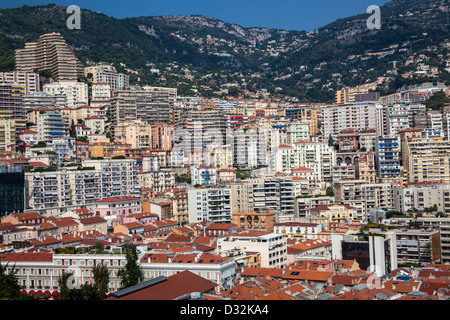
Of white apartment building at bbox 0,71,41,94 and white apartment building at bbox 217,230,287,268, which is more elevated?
white apartment building at bbox 0,71,41,94

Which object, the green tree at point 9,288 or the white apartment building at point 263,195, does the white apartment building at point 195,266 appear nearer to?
the green tree at point 9,288

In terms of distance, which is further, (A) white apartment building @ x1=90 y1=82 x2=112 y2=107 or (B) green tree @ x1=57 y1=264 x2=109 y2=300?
(A) white apartment building @ x1=90 y1=82 x2=112 y2=107

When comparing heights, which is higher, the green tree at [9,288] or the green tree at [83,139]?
the green tree at [83,139]

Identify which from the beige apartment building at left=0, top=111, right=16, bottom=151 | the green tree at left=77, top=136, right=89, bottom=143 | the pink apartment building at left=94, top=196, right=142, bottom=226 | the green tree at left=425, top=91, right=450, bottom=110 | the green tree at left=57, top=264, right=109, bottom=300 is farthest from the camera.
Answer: the green tree at left=425, top=91, right=450, bottom=110

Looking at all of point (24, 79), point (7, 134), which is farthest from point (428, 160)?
point (24, 79)

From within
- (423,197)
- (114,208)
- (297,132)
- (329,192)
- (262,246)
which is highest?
(297,132)

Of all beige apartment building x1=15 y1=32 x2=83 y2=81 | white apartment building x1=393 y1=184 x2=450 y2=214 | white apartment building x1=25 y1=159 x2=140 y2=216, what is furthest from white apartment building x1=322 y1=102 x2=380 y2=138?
beige apartment building x1=15 y1=32 x2=83 y2=81

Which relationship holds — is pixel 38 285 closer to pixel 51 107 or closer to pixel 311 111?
pixel 51 107

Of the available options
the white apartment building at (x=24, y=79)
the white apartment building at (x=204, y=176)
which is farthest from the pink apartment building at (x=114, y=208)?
the white apartment building at (x=24, y=79)

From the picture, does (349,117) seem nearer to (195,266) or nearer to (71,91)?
(71,91)

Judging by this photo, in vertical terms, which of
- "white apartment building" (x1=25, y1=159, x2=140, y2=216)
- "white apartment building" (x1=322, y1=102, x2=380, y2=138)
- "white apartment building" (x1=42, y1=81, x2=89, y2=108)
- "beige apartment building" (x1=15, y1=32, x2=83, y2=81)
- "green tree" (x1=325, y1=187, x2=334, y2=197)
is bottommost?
"green tree" (x1=325, y1=187, x2=334, y2=197)

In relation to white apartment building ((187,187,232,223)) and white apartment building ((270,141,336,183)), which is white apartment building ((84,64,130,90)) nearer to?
white apartment building ((270,141,336,183))

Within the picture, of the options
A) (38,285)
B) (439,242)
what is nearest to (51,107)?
(38,285)
